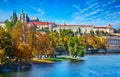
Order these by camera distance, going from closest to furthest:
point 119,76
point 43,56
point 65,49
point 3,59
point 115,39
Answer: point 119,76 < point 3,59 < point 43,56 < point 65,49 < point 115,39

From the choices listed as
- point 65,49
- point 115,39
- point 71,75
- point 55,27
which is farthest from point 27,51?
point 55,27

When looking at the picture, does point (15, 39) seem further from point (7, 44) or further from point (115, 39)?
point (115, 39)

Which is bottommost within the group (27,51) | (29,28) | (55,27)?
(27,51)

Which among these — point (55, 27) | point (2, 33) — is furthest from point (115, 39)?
point (2, 33)

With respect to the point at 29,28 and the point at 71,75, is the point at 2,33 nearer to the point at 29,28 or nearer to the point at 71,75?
the point at 71,75

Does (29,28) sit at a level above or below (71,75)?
above

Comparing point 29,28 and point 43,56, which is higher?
point 29,28

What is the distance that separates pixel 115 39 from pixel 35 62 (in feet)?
122

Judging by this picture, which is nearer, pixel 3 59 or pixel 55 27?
pixel 3 59

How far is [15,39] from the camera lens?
20656 millimetres

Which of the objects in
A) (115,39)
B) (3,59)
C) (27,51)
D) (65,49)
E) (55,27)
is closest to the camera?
(3,59)

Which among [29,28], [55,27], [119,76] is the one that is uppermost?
[55,27]

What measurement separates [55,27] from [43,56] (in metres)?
41.4

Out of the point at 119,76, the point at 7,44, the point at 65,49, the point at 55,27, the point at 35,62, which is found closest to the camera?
the point at 119,76
